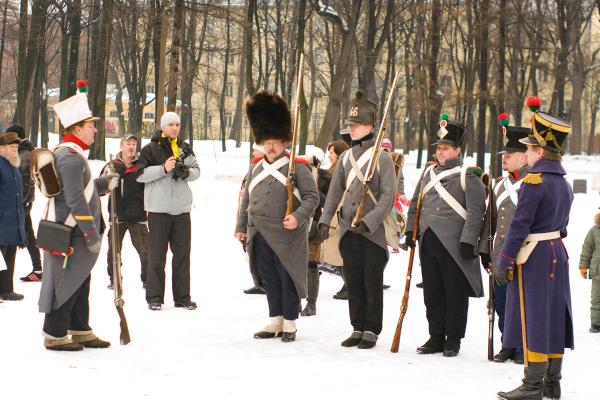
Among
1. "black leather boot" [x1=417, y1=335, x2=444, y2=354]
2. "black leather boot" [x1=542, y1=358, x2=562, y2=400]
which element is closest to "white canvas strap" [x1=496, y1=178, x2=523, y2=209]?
"black leather boot" [x1=417, y1=335, x2=444, y2=354]

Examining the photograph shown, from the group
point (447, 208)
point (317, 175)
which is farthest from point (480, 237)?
point (317, 175)

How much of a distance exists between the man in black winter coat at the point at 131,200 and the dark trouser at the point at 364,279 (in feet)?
12.7

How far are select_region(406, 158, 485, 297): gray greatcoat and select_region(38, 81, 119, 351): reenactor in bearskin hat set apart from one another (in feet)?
8.94

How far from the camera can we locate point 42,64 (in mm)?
38312

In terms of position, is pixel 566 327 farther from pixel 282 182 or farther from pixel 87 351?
pixel 87 351

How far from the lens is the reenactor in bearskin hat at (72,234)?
807cm

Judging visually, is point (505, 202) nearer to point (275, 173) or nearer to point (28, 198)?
point (275, 173)

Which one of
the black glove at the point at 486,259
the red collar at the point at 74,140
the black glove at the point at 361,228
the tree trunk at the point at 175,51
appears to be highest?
the tree trunk at the point at 175,51

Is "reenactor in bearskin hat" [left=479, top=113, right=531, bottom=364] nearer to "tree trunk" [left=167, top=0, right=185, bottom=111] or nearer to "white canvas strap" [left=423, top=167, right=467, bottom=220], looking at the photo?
"white canvas strap" [left=423, top=167, right=467, bottom=220]

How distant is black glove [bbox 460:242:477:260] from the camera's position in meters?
8.29

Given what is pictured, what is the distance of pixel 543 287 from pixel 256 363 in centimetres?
240

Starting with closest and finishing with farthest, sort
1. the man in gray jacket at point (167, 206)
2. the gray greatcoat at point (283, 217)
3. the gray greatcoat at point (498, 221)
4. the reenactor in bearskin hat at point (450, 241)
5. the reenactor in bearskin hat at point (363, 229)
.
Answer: the gray greatcoat at point (498, 221)
the reenactor in bearskin hat at point (450, 241)
the reenactor in bearskin hat at point (363, 229)
the gray greatcoat at point (283, 217)
the man in gray jacket at point (167, 206)

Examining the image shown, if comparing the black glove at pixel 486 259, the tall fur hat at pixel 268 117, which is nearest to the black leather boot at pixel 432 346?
the black glove at pixel 486 259

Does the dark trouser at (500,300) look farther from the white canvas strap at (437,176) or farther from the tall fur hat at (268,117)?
the tall fur hat at (268,117)
